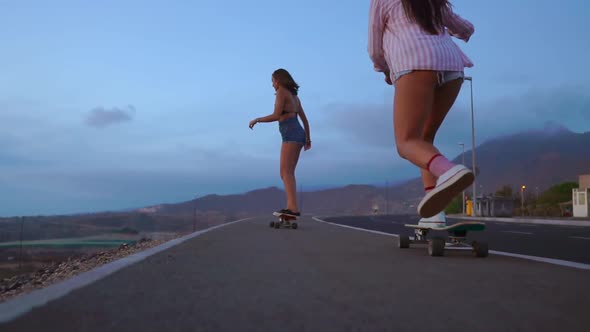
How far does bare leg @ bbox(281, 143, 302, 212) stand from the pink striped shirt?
6.44m

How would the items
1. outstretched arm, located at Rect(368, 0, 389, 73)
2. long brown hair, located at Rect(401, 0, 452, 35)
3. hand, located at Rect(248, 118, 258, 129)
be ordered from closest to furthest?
long brown hair, located at Rect(401, 0, 452, 35), outstretched arm, located at Rect(368, 0, 389, 73), hand, located at Rect(248, 118, 258, 129)

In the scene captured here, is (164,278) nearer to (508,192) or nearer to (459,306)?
(459,306)

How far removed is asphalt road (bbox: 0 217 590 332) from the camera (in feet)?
5.59

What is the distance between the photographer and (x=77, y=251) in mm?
9633

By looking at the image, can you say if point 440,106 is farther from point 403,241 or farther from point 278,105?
point 278,105

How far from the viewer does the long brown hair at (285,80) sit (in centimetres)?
1095

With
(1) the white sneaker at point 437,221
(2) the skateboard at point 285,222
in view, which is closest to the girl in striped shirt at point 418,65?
(1) the white sneaker at point 437,221

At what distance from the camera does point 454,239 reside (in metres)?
5.13

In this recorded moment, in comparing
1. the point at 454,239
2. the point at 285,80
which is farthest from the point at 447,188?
the point at 285,80

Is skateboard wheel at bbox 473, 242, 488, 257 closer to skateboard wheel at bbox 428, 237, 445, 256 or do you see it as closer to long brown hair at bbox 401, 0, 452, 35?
skateboard wheel at bbox 428, 237, 445, 256

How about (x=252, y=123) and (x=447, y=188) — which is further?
(x=252, y=123)

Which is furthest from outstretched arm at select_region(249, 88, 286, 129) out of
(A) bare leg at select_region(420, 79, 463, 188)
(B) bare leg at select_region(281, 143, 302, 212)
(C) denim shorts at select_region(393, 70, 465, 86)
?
(C) denim shorts at select_region(393, 70, 465, 86)

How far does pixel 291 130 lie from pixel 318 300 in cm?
889

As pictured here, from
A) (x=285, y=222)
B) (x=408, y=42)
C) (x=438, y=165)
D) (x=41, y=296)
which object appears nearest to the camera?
(x=41, y=296)
